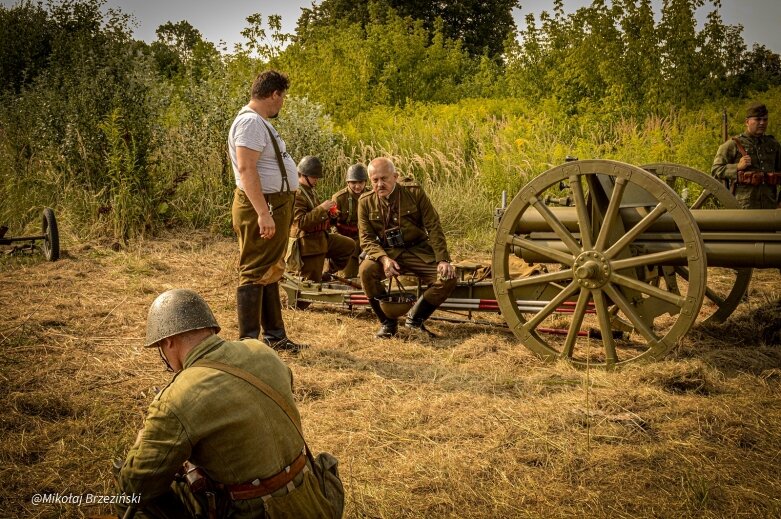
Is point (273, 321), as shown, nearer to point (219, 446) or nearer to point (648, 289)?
point (648, 289)

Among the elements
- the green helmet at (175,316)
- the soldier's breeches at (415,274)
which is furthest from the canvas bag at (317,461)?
the soldier's breeches at (415,274)

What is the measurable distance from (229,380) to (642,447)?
7.84 ft

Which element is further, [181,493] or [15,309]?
[15,309]

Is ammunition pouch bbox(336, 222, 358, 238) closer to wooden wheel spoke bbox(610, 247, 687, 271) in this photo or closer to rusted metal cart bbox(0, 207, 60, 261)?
rusted metal cart bbox(0, 207, 60, 261)

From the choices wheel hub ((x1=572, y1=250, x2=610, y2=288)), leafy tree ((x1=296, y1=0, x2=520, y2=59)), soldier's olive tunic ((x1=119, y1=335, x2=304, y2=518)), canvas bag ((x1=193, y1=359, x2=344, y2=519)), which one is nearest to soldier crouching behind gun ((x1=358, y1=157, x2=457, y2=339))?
wheel hub ((x1=572, y1=250, x2=610, y2=288))

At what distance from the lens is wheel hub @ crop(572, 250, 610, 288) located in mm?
5156

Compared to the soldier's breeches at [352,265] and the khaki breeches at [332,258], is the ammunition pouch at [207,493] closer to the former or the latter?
the khaki breeches at [332,258]

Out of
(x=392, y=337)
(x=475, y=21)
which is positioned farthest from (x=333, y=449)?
(x=475, y=21)

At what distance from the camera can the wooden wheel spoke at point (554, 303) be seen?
17.3 feet

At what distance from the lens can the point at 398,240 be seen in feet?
22.6

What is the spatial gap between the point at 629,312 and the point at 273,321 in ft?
8.92

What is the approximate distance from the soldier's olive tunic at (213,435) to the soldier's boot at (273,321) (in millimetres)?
3243

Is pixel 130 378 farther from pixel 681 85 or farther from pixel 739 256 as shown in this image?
pixel 681 85

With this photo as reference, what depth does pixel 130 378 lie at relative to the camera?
208 inches
